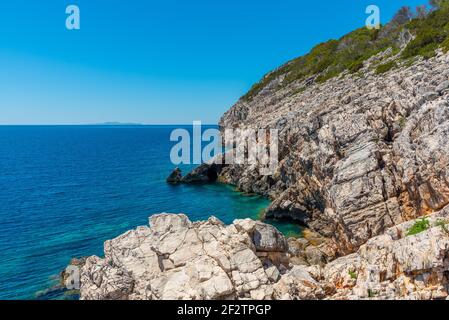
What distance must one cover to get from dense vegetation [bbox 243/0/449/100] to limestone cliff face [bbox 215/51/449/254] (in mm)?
11091

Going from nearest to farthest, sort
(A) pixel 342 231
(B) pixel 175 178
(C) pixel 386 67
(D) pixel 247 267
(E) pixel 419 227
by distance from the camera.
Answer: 1. (D) pixel 247 267
2. (E) pixel 419 227
3. (A) pixel 342 231
4. (C) pixel 386 67
5. (B) pixel 175 178

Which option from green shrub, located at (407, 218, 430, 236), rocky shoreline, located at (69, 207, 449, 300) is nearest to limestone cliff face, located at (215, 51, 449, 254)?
green shrub, located at (407, 218, 430, 236)

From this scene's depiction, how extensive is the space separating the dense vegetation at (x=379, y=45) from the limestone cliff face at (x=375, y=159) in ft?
36.4

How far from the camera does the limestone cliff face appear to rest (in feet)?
82.5

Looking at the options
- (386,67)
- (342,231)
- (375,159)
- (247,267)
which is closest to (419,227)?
(247,267)

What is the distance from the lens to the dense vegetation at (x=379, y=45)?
180 ft

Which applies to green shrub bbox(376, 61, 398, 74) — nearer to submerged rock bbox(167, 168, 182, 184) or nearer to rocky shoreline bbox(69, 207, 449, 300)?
rocky shoreline bbox(69, 207, 449, 300)

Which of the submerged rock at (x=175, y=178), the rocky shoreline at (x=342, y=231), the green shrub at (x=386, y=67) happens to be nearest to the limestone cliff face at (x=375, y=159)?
the rocky shoreline at (x=342, y=231)

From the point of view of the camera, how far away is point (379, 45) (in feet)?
261

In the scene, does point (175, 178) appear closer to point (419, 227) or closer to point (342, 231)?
point (342, 231)

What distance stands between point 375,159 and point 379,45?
60267 mm

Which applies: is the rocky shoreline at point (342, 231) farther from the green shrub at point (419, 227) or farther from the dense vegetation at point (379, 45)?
the dense vegetation at point (379, 45)
